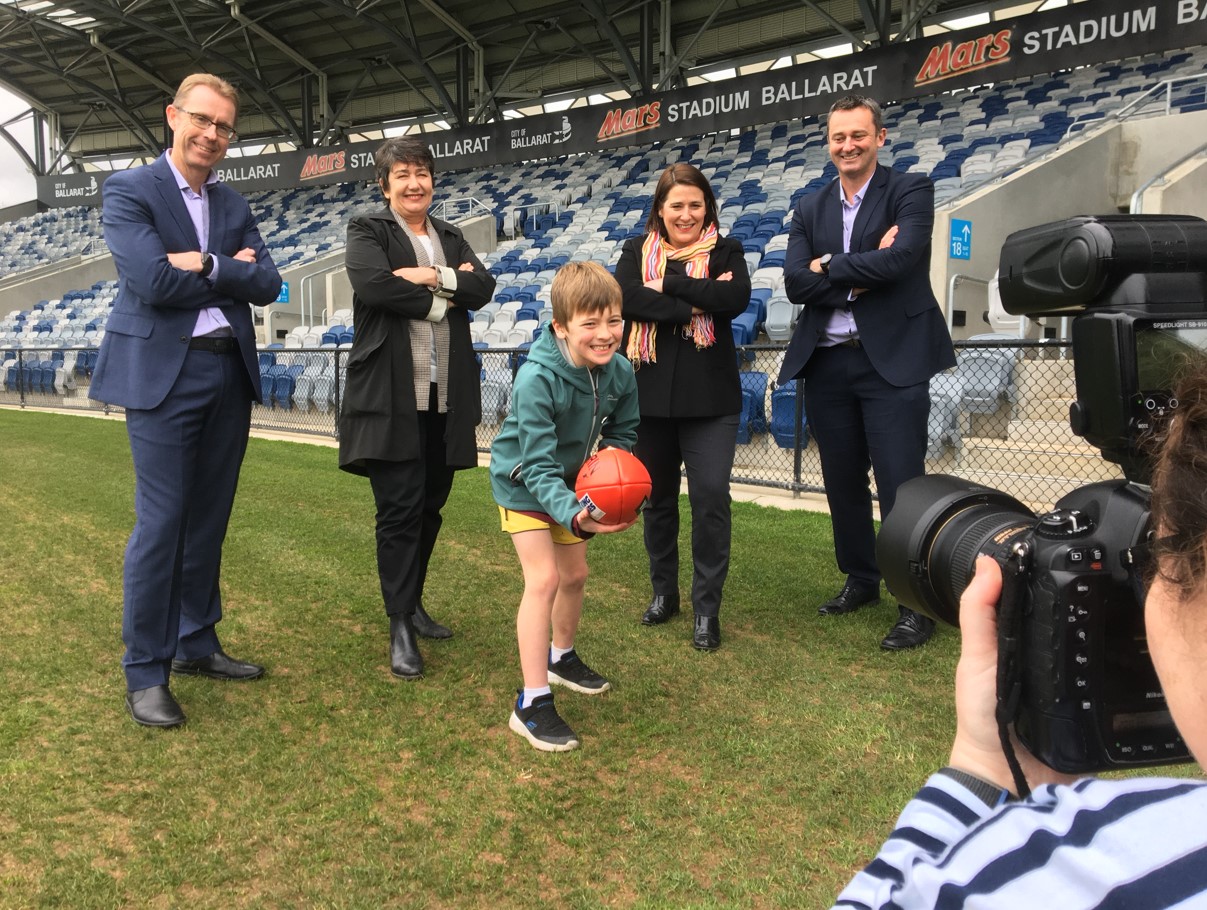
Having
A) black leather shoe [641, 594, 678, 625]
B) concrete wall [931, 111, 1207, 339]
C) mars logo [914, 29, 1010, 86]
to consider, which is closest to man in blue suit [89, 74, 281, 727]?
black leather shoe [641, 594, 678, 625]

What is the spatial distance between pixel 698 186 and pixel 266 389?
10.2m

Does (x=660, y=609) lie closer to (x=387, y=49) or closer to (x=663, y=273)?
(x=663, y=273)

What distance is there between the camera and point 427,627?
3496 millimetres

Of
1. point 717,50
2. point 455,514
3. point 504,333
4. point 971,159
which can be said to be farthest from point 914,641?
point 717,50

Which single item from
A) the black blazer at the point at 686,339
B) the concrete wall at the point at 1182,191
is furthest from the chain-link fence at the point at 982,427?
the concrete wall at the point at 1182,191

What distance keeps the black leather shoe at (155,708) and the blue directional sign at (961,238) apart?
27.2 feet

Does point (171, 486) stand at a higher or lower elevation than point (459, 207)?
lower

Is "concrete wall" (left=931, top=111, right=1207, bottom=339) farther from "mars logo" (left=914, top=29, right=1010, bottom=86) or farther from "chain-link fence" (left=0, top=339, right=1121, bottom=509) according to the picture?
"mars logo" (left=914, top=29, right=1010, bottom=86)

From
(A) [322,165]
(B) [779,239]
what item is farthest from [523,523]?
(A) [322,165]

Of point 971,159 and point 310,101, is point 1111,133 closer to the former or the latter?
point 971,159

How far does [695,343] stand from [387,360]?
116 cm

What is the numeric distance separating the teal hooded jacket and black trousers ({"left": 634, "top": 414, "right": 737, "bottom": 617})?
636 mm

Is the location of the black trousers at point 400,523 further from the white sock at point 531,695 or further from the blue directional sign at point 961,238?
the blue directional sign at point 961,238

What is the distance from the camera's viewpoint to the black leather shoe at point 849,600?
3.73 m
